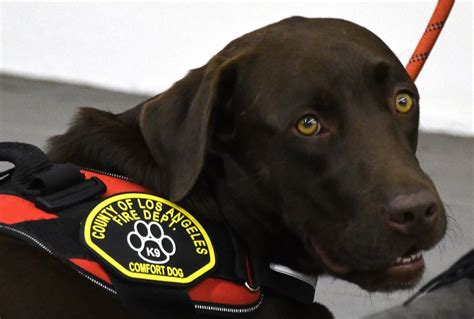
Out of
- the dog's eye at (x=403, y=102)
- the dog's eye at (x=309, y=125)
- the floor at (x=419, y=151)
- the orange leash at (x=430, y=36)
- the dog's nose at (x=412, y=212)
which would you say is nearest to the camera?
the dog's nose at (x=412, y=212)

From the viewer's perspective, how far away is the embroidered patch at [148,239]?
84.9 inches

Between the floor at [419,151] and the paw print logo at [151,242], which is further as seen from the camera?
the floor at [419,151]

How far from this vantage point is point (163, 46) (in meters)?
5.88

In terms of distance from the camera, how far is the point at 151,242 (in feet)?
7.30

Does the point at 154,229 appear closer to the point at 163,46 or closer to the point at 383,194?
the point at 383,194

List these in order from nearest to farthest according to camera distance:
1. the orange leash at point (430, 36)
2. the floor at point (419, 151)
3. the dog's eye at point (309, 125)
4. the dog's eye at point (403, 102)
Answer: the dog's eye at point (309, 125) → the dog's eye at point (403, 102) → the orange leash at point (430, 36) → the floor at point (419, 151)

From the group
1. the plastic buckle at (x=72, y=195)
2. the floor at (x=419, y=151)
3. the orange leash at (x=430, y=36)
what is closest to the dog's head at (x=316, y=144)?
the plastic buckle at (x=72, y=195)

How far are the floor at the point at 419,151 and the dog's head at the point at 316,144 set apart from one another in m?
1.49

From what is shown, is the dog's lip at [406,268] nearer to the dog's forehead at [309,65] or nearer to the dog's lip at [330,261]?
the dog's lip at [330,261]

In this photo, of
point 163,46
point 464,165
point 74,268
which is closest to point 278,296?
point 74,268

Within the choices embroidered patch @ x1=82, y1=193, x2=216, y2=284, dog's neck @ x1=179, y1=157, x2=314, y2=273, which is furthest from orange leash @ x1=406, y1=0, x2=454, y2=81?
embroidered patch @ x1=82, y1=193, x2=216, y2=284

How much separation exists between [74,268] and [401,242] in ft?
2.31

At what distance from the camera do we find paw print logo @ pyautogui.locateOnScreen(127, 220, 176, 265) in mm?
2193

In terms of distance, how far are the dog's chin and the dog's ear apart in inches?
13.3
